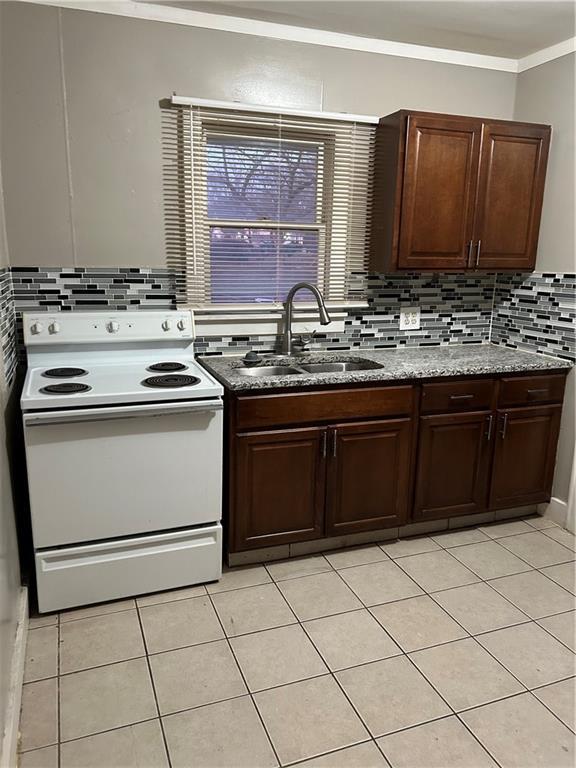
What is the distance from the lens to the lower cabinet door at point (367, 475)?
2.62m

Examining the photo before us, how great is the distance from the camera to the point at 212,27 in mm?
2570

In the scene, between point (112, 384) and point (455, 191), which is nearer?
point (112, 384)

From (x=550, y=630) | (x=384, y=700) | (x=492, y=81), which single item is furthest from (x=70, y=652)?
(x=492, y=81)

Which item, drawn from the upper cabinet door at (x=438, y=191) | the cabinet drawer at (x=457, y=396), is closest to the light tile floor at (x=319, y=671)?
the cabinet drawer at (x=457, y=396)

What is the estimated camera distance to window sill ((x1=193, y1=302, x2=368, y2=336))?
111 inches

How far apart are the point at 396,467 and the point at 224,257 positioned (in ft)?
4.28

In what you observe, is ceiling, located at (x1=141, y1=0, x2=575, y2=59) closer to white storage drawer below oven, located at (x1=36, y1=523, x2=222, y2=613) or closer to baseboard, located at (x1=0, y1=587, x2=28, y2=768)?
white storage drawer below oven, located at (x1=36, y1=523, x2=222, y2=613)

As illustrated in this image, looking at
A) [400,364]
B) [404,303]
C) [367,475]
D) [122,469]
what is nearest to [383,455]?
[367,475]

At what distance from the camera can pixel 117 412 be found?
6.97 ft

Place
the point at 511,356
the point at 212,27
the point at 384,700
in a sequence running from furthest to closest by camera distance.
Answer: the point at 511,356 < the point at 212,27 < the point at 384,700

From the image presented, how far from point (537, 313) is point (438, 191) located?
2.96 feet

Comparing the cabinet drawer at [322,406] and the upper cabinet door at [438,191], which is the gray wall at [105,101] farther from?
the cabinet drawer at [322,406]

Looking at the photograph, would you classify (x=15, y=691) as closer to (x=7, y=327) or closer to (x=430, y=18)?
(x=7, y=327)

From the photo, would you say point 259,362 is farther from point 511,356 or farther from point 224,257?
point 511,356
